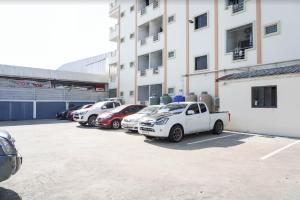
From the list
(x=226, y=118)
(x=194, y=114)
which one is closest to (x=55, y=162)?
(x=194, y=114)

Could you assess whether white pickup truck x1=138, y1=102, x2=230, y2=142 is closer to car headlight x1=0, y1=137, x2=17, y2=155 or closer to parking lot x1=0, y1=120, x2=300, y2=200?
parking lot x1=0, y1=120, x2=300, y2=200

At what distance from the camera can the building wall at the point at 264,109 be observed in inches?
450

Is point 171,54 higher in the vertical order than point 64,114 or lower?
higher

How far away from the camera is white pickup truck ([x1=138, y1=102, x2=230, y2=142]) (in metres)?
10.2

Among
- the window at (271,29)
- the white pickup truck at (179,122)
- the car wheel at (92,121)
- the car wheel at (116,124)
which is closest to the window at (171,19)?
the window at (271,29)

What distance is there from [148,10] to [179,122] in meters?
17.2

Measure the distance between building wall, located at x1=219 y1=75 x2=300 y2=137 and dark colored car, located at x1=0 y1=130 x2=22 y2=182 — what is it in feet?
36.5

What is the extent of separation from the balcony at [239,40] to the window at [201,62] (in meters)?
1.99

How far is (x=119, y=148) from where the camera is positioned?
941cm

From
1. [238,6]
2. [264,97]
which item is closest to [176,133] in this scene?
[264,97]

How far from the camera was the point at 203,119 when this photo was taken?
1167cm

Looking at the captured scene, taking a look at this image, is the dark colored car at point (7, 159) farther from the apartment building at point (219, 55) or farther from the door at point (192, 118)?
the apartment building at point (219, 55)

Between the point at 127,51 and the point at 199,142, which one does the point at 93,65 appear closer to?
the point at 127,51

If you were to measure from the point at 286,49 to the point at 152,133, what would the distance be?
9.26 metres
